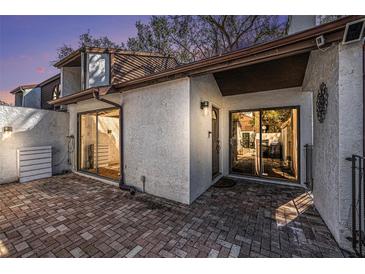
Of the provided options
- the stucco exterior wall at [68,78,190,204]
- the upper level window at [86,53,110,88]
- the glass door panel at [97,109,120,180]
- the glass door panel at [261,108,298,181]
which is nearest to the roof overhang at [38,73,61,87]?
the upper level window at [86,53,110,88]

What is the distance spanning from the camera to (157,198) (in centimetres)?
394

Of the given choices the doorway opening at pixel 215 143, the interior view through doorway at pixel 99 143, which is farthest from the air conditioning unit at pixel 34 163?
the doorway opening at pixel 215 143

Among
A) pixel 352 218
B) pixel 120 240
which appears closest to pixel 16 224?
pixel 120 240

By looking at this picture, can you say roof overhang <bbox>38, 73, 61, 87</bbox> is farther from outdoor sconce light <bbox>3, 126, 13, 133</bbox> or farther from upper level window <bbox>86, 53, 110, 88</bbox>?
outdoor sconce light <bbox>3, 126, 13, 133</bbox>

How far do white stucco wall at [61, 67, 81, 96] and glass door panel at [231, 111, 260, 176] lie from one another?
7194mm

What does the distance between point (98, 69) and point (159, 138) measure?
4.41 meters

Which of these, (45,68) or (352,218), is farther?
(45,68)

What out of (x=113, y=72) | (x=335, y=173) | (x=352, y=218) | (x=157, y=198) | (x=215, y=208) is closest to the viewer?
(x=352, y=218)

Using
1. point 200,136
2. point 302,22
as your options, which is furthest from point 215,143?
point 302,22

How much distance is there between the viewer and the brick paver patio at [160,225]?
2.19 m

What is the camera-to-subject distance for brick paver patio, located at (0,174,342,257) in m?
2.19

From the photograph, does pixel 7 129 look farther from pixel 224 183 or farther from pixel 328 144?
pixel 328 144
